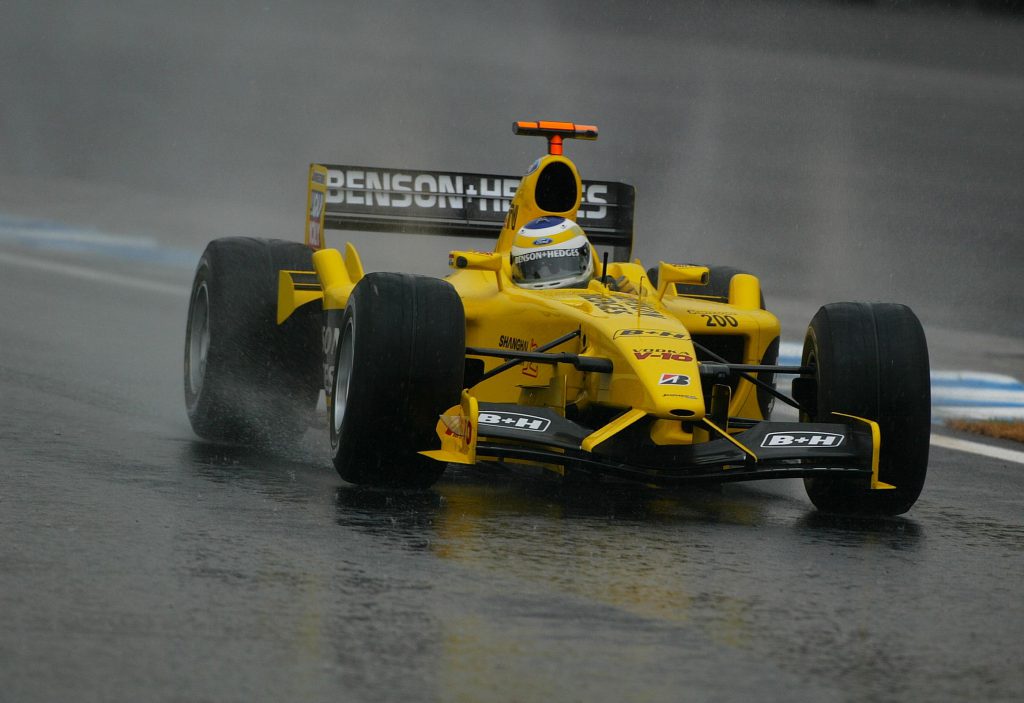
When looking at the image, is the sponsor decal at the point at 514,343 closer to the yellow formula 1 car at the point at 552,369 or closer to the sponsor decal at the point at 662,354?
the yellow formula 1 car at the point at 552,369

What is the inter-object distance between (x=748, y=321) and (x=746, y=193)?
14148 mm

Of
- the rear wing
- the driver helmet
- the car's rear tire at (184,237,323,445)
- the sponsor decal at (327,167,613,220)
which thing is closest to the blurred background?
the rear wing

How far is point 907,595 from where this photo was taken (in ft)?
19.5

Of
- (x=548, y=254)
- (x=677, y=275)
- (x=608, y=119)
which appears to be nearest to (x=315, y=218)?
(x=548, y=254)

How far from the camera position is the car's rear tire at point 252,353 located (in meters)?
9.39

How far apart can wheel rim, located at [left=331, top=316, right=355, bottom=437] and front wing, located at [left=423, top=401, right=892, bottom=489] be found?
0.73 metres

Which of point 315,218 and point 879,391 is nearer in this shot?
point 879,391

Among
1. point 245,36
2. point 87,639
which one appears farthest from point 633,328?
point 245,36

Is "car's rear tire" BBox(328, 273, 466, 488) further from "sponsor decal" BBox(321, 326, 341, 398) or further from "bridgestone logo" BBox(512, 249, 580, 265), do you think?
"sponsor decal" BBox(321, 326, 341, 398)

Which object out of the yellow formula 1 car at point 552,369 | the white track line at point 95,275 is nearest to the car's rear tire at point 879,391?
the yellow formula 1 car at point 552,369

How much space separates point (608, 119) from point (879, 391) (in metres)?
18.4

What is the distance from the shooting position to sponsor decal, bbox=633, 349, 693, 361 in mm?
7203

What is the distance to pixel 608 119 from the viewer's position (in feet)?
83.8

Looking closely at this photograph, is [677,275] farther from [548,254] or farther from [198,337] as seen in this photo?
[198,337]
